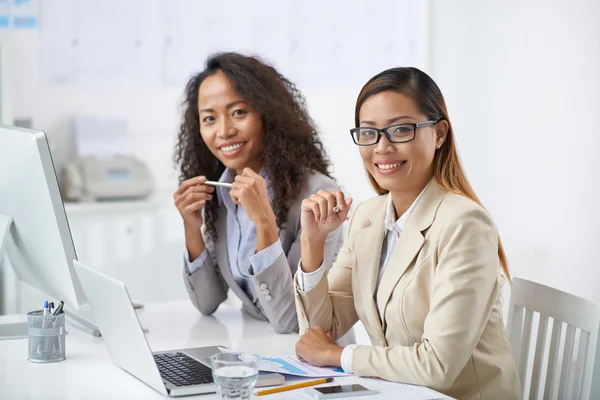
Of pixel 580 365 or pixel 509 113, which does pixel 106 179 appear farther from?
pixel 580 365

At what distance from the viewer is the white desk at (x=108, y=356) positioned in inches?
59.7

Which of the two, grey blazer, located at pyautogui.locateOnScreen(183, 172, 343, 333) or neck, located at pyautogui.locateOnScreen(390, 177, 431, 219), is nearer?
neck, located at pyautogui.locateOnScreen(390, 177, 431, 219)

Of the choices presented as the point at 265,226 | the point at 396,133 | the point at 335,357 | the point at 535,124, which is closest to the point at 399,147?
the point at 396,133

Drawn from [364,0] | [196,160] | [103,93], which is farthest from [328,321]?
[364,0]

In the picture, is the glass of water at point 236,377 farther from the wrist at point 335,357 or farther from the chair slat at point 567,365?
the chair slat at point 567,365

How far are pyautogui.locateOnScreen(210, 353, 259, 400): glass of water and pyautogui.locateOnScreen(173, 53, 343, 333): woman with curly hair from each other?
86cm

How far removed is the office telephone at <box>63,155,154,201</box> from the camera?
404 centimetres

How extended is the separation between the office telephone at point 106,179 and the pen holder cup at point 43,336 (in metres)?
2.37

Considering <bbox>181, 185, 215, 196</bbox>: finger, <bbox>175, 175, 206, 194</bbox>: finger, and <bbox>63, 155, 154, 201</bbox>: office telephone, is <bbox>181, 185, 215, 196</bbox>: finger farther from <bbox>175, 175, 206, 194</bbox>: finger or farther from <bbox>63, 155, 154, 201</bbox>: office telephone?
<bbox>63, 155, 154, 201</bbox>: office telephone

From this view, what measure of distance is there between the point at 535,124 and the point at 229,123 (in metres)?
2.07

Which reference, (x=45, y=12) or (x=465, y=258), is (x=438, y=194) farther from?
(x=45, y=12)

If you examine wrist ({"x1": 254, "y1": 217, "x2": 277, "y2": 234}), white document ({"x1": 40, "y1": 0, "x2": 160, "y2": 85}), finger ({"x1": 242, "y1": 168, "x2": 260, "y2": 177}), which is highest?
white document ({"x1": 40, "y1": 0, "x2": 160, "y2": 85})

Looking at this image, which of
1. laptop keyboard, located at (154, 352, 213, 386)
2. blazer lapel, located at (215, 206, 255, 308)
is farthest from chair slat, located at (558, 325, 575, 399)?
blazer lapel, located at (215, 206, 255, 308)

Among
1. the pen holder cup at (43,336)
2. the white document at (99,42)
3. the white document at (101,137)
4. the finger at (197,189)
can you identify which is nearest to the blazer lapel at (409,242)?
the pen holder cup at (43,336)
